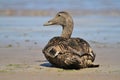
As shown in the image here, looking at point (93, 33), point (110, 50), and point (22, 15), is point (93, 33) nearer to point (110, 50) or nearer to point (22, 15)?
point (110, 50)

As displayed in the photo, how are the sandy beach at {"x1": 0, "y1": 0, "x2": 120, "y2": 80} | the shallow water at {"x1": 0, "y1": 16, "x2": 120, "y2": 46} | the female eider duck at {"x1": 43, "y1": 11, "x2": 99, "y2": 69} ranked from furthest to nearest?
the shallow water at {"x1": 0, "y1": 16, "x2": 120, "y2": 46}
the female eider duck at {"x1": 43, "y1": 11, "x2": 99, "y2": 69}
the sandy beach at {"x1": 0, "y1": 0, "x2": 120, "y2": 80}

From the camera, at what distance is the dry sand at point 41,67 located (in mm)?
8688

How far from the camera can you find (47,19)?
20922mm

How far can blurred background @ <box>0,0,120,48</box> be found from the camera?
47.9 feet

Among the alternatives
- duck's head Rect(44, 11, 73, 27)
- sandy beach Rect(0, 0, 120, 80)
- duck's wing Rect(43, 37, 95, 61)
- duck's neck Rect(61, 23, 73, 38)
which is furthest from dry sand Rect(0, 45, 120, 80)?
duck's head Rect(44, 11, 73, 27)

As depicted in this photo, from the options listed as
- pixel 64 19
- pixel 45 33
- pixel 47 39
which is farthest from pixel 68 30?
pixel 45 33

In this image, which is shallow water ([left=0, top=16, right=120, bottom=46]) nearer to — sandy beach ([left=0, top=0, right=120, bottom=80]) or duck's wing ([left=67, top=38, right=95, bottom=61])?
sandy beach ([left=0, top=0, right=120, bottom=80])

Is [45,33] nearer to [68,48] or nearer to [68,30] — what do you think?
[68,30]

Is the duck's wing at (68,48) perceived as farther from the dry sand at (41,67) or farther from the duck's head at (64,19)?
the duck's head at (64,19)

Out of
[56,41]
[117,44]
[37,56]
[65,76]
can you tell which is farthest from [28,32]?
[65,76]

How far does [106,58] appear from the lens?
36.7ft

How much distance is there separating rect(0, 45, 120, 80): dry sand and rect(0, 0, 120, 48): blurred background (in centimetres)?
137

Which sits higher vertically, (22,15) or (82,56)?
(82,56)

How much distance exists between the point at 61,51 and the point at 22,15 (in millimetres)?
14135
